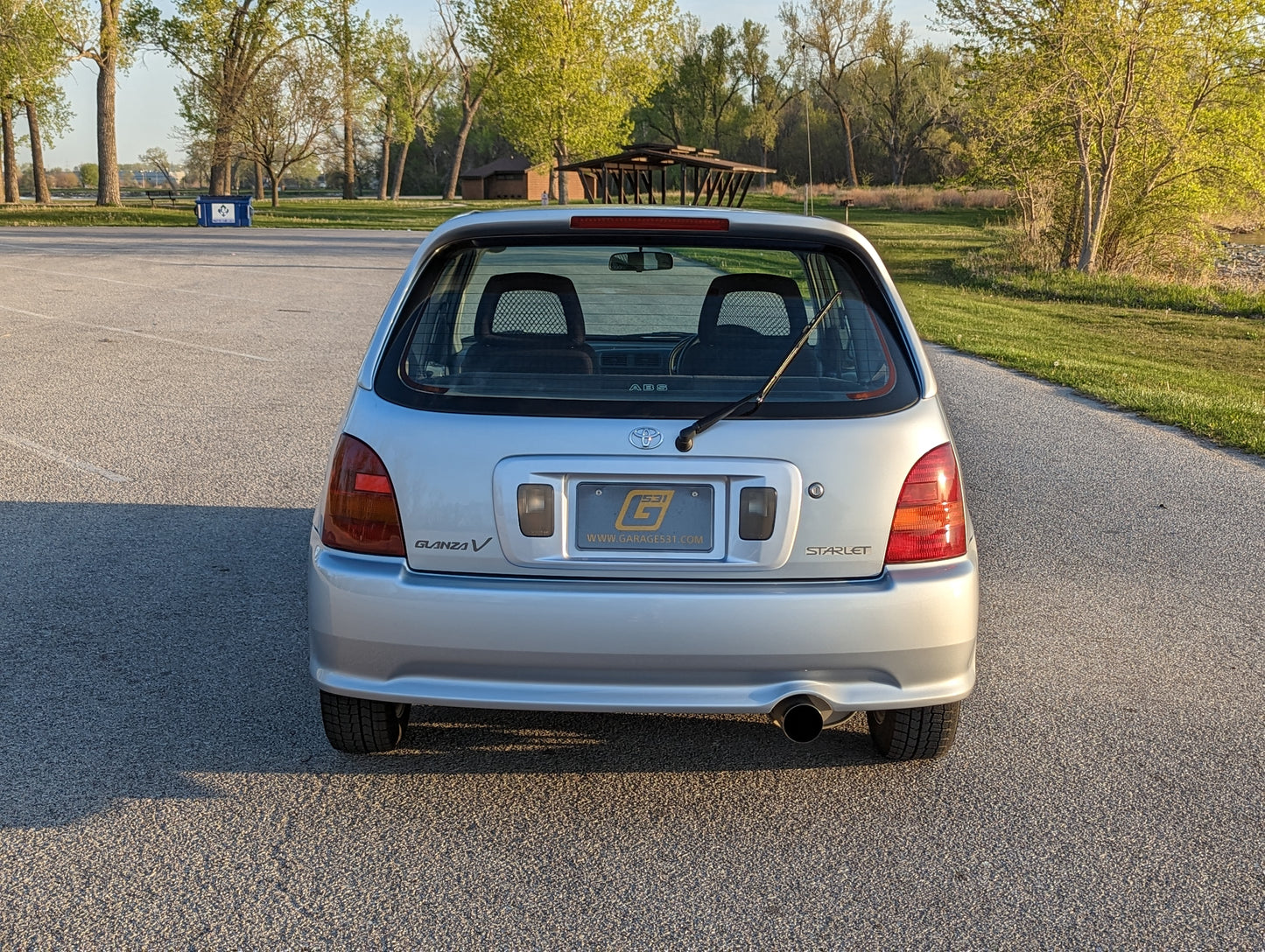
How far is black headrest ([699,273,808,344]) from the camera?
151 inches

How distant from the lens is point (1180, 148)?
2420 cm

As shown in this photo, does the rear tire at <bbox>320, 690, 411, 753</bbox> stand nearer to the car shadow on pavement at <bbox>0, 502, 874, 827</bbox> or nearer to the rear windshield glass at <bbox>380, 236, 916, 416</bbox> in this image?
the car shadow on pavement at <bbox>0, 502, 874, 827</bbox>

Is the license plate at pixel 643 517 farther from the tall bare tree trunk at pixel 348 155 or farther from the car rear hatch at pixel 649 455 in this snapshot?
the tall bare tree trunk at pixel 348 155

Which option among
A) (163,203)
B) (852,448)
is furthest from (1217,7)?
(163,203)

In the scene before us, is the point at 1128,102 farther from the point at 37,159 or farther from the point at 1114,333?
the point at 37,159

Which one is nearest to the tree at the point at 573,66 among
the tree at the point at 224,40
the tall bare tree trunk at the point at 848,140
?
the tree at the point at 224,40

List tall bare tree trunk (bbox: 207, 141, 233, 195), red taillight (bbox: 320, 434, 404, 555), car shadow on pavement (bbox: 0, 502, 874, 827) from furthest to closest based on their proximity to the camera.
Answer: tall bare tree trunk (bbox: 207, 141, 233, 195) < car shadow on pavement (bbox: 0, 502, 874, 827) < red taillight (bbox: 320, 434, 404, 555)

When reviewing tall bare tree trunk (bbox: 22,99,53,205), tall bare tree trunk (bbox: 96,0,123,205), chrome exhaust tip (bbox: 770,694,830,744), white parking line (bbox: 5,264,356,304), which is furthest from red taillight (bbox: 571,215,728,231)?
tall bare tree trunk (bbox: 22,99,53,205)

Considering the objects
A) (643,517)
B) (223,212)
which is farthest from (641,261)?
(223,212)

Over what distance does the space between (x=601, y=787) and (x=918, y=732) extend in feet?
3.18

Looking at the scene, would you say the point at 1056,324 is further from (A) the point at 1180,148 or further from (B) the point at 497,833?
(B) the point at 497,833

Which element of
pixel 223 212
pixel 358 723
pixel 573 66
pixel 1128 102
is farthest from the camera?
Answer: pixel 573 66

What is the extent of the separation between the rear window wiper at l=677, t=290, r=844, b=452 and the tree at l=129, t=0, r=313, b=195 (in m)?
56.4

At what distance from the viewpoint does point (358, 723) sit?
143 inches
